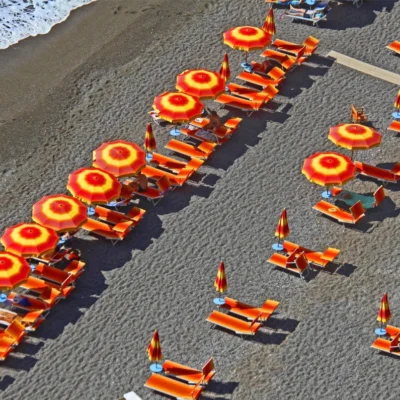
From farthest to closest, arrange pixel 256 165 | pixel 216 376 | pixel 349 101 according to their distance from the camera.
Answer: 1. pixel 349 101
2. pixel 256 165
3. pixel 216 376

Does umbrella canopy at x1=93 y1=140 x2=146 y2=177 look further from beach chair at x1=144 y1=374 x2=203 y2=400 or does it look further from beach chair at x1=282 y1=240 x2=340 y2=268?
beach chair at x1=144 y1=374 x2=203 y2=400

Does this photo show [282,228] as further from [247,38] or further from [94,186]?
[247,38]

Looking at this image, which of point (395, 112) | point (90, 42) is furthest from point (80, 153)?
point (395, 112)

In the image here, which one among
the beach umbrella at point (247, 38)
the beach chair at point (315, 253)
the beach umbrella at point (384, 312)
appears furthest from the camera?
the beach umbrella at point (247, 38)

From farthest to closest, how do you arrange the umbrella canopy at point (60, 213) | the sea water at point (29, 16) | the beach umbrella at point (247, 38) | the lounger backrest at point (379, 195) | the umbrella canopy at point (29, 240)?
1. the sea water at point (29, 16)
2. the beach umbrella at point (247, 38)
3. the lounger backrest at point (379, 195)
4. the umbrella canopy at point (60, 213)
5. the umbrella canopy at point (29, 240)

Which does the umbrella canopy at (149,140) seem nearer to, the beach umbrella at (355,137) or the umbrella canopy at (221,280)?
the beach umbrella at (355,137)

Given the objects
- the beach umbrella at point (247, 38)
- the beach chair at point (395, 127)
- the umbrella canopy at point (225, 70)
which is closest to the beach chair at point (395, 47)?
the beach chair at point (395, 127)

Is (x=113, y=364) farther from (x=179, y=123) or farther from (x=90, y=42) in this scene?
(x=90, y=42)
